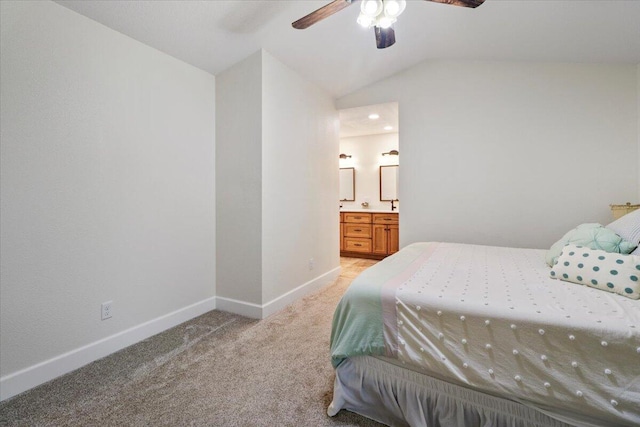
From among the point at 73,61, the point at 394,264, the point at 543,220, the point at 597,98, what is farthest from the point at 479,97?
the point at 73,61

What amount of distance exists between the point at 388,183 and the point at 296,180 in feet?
8.76

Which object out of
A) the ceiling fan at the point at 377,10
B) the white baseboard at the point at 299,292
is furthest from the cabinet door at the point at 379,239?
the ceiling fan at the point at 377,10

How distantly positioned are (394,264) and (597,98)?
2532mm

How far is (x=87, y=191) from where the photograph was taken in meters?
1.88

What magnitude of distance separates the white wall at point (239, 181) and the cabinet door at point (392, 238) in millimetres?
2764

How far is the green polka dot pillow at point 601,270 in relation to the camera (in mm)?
1230

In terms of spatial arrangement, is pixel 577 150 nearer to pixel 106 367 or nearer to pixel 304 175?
pixel 304 175

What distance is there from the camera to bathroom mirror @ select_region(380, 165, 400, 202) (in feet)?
16.9

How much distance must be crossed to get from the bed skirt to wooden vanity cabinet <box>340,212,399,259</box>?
345cm

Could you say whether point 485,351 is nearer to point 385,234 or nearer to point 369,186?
point 385,234

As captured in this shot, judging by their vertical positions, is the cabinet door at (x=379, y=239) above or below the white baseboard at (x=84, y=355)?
above

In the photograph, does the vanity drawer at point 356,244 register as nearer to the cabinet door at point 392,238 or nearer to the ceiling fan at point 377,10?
the cabinet door at point 392,238

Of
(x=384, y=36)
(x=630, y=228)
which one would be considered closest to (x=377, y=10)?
(x=384, y=36)

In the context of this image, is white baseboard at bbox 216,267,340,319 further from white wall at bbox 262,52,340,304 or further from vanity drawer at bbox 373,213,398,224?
vanity drawer at bbox 373,213,398,224
